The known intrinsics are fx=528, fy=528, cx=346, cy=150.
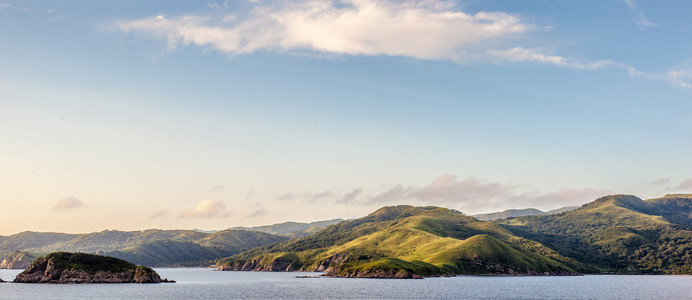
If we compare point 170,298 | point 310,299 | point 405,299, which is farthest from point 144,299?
point 405,299

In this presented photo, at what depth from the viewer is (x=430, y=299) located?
197 m

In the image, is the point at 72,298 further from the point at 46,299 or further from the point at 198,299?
the point at 198,299

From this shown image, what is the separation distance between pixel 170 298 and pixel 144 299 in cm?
1073

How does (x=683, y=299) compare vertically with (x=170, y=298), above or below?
below

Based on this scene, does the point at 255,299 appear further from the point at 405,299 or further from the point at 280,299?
the point at 405,299

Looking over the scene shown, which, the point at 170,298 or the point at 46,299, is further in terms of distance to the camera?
the point at 170,298

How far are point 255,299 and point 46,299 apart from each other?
71.3 meters

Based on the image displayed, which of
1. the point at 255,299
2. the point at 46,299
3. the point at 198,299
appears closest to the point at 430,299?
the point at 255,299

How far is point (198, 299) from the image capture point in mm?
196125

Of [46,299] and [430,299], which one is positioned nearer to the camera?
[46,299]

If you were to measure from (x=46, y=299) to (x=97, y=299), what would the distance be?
16144 mm

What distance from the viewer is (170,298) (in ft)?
640

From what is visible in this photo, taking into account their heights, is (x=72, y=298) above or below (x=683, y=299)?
above

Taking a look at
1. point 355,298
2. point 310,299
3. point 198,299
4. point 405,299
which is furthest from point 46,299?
point 405,299
